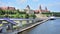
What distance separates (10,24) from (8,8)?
704 centimetres

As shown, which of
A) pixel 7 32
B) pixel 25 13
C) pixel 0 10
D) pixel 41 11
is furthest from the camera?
pixel 41 11

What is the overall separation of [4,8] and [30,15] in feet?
8.39

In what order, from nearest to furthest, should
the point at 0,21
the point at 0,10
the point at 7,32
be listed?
the point at 7,32 → the point at 0,21 → the point at 0,10

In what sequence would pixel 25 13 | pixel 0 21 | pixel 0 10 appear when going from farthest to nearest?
pixel 25 13 < pixel 0 10 < pixel 0 21

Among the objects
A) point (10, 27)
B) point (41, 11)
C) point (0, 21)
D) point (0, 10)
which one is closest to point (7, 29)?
point (10, 27)

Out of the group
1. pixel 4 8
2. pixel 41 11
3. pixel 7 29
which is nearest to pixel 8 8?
pixel 4 8

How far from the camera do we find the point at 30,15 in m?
15.2

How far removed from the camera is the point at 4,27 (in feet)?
20.9

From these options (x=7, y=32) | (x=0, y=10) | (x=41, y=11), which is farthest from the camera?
(x=41, y=11)

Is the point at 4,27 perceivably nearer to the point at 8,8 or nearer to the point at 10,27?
the point at 10,27

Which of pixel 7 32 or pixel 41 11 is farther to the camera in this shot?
pixel 41 11

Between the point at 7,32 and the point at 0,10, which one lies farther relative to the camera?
the point at 0,10

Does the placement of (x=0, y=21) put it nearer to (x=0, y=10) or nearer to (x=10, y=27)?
(x=10, y=27)

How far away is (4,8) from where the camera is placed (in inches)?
526
